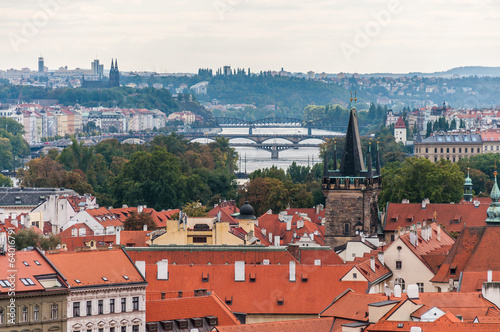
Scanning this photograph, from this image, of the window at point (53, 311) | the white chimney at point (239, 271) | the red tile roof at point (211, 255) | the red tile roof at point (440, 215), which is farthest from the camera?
the red tile roof at point (440, 215)

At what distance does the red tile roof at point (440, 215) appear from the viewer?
93125 millimetres

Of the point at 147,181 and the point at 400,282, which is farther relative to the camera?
the point at 147,181

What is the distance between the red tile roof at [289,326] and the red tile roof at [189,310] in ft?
11.3

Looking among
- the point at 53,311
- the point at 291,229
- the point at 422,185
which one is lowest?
the point at 291,229

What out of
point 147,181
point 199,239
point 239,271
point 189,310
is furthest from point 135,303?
point 147,181

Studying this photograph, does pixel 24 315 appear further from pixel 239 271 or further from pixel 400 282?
pixel 400 282

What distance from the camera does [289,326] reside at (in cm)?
5119

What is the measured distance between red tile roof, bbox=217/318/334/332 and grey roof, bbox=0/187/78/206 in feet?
221

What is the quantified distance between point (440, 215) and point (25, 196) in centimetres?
3886

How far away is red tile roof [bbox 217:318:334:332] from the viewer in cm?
4951

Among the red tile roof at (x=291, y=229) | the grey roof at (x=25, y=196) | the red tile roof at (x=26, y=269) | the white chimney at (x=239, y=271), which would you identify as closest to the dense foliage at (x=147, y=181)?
the grey roof at (x=25, y=196)

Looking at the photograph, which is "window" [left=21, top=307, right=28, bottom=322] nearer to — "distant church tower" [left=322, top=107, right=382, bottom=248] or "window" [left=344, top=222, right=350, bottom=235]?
"distant church tower" [left=322, top=107, right=382, bottom=248]

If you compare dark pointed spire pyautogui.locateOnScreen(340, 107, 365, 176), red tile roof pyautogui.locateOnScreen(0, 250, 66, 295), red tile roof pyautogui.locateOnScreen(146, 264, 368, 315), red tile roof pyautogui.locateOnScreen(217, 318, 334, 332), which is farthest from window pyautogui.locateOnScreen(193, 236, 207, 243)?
red tile roof pyautogui.locateOnScreen(217, 318, 334, 332)

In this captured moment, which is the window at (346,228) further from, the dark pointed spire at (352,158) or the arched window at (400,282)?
the arched window at (400,282)
